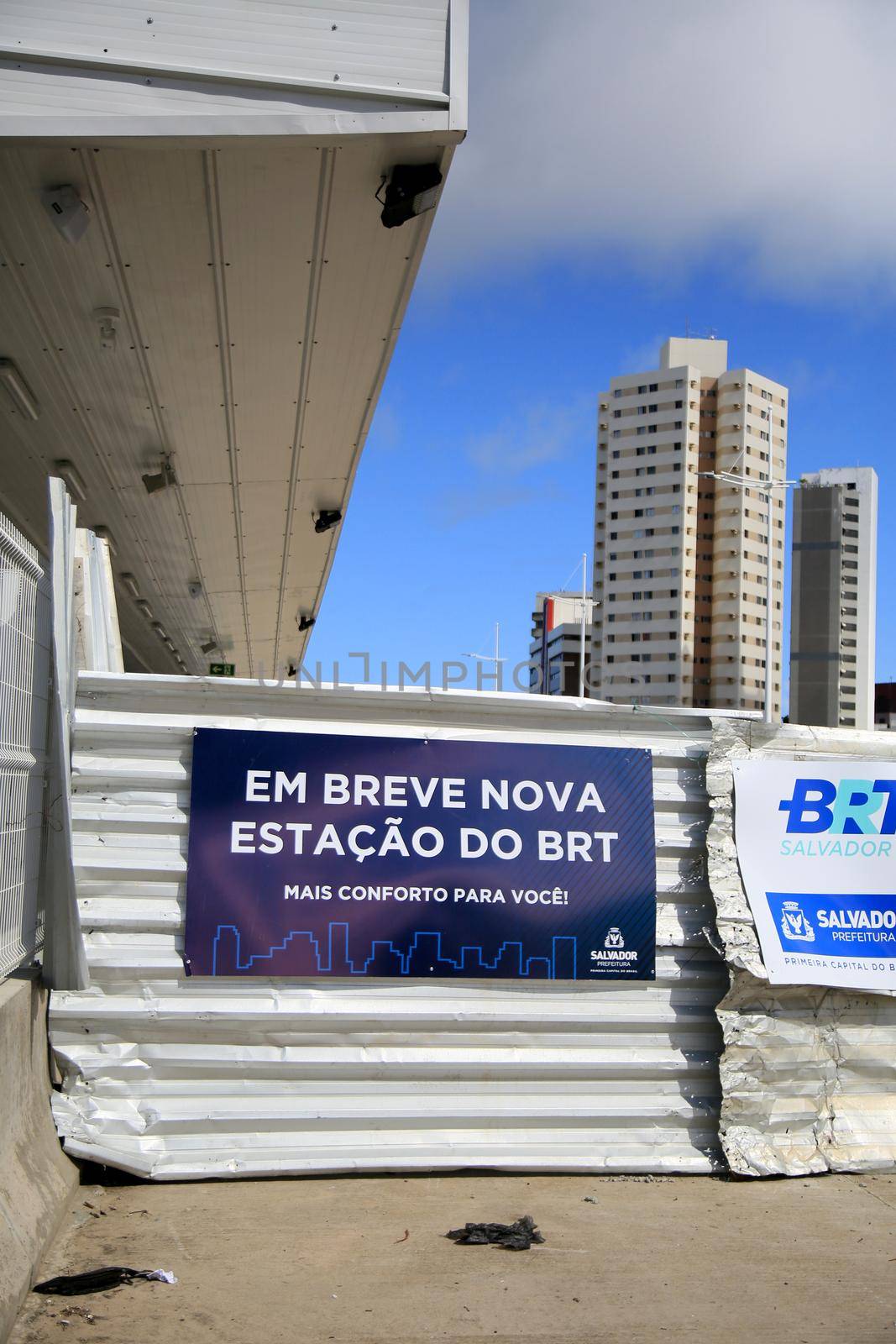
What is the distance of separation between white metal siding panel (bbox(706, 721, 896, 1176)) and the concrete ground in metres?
0.19

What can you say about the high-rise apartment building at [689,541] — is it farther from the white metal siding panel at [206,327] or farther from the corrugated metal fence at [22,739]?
the corrugated metal fence at [22,739]

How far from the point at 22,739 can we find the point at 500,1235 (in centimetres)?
264

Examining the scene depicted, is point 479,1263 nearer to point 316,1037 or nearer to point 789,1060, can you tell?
point 316,1037

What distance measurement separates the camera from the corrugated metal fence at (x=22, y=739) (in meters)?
4.39

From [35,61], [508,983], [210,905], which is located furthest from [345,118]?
[508,983]

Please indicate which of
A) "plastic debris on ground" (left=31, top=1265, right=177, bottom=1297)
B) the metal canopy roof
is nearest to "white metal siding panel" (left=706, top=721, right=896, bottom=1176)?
"plastic debris on ground" (left=31, top=1265, right=177, bottom=1297)

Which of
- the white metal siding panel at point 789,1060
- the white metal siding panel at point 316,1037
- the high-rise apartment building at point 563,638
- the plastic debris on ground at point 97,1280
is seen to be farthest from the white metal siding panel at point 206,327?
the high-rise apartment building at point 563,638

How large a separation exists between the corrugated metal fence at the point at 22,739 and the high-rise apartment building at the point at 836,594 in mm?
114738

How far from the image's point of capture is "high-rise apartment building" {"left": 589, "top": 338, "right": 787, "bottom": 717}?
112938mm

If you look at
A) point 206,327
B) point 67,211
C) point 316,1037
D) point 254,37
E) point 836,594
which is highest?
point 836,594

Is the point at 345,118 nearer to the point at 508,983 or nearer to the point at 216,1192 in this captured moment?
the point at 508,983

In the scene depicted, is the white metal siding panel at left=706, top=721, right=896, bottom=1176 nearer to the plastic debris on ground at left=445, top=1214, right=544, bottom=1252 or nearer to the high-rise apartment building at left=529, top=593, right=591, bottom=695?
the plastic debris on ground at left=445, top=1214, right=544, bottom=1252

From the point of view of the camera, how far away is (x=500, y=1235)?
14.5 ft

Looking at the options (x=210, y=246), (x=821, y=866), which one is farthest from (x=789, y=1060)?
(x=210, y=246)
